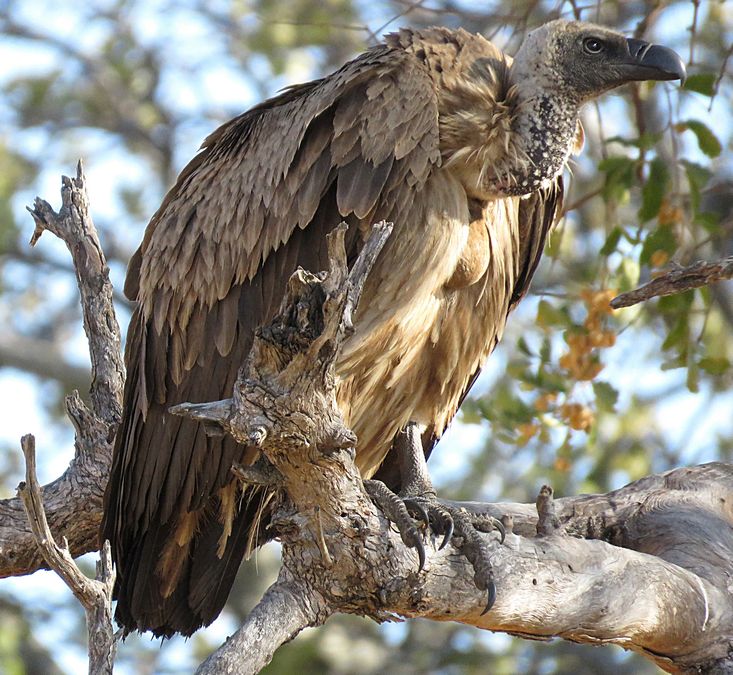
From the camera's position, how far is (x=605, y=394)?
213 inches

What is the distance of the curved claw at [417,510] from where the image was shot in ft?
12.3

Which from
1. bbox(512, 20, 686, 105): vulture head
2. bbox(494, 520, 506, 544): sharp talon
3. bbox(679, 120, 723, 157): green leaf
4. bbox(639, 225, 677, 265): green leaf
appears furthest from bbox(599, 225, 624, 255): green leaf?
bbox(494, 520, 506, 544): sharp talon

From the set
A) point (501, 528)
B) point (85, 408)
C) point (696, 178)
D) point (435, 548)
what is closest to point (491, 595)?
point (435, 548)

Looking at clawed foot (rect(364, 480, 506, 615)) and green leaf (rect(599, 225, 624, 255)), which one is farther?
green leaf (rect(599, 225, 624, 255))

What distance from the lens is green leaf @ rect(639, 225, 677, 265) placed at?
17.1 feet

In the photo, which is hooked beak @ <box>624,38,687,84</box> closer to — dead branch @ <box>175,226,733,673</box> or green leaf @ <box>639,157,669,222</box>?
green leaf @ <box>639,157,669,222</box>

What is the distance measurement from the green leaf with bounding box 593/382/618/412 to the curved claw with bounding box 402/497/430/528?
5.77 feet

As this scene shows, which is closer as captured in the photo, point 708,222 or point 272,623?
point 272,623

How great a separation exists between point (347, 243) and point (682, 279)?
1323mm

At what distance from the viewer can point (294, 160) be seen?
4.38 metres

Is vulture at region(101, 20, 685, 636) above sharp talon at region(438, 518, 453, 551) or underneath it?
above

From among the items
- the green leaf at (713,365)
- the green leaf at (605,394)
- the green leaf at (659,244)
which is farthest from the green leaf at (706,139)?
the green leaf at (605,394)

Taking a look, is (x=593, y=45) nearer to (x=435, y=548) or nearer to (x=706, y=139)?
(x=706, y=139)

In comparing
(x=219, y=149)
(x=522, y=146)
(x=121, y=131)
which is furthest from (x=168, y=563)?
(x=121, y=131)
